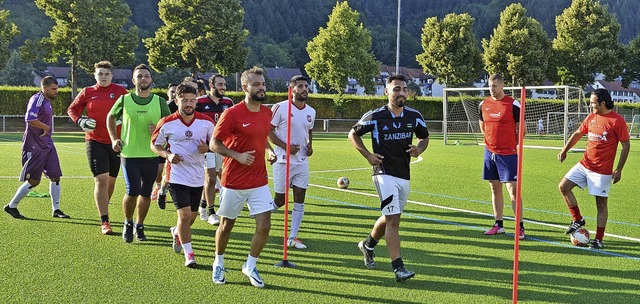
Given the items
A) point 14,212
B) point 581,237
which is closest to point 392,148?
point 581,237

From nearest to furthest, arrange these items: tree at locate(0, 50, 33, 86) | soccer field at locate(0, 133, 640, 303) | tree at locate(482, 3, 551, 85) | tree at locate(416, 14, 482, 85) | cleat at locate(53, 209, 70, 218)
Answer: soccer field at locate(0, 133, 640, 303) → cleat at locate(53, 209, 70, 218) → tree at locate(482, 3, 551, 85) → tree at locate(416, 14, 482, 85) → tree at locate(0, 50, 33, 86)

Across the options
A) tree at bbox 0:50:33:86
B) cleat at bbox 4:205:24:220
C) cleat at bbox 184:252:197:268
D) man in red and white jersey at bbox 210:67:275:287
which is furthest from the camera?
tree at bbox 0:50:33:86

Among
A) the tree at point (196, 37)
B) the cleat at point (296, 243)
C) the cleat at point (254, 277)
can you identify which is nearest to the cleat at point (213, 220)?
the cleat at point (296, 243)

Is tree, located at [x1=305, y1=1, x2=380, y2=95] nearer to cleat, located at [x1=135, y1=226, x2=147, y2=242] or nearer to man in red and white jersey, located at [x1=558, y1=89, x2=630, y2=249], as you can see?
man in red and white jersey, located at [x1=558, y1=89, x2=630, y2=249]

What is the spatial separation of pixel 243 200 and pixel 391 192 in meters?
1.54

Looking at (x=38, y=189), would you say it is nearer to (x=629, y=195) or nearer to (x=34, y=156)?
(x=34, y=156)

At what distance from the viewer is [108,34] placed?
45500 mm

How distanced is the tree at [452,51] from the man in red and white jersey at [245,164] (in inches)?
1899

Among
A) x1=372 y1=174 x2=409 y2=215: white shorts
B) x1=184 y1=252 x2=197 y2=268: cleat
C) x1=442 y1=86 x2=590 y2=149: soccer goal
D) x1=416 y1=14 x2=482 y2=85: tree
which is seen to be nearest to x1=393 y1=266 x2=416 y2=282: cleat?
x1=372 y1=174 x2=409 y2=215: white shorts

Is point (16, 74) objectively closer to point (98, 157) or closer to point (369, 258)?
point (98, 157)

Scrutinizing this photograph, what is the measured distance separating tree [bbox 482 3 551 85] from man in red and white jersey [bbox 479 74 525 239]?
4379 centimetres

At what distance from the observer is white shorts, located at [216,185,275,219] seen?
6.20 metres

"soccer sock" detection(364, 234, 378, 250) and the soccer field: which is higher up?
"soccer sock" detection(364, 234, 378, 250)

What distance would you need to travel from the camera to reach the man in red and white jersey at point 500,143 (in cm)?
902
